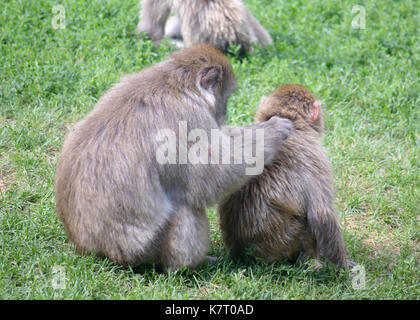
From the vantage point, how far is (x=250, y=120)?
290 inches

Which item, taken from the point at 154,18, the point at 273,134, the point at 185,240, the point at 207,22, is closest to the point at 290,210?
the point at 273,134

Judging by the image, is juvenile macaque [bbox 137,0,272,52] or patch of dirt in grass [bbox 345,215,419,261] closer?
patch of dirt in grass [bbox 345,215,419,261]

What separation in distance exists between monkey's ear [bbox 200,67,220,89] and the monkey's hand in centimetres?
52

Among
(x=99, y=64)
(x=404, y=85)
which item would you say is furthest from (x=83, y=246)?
(x=404, y=85)

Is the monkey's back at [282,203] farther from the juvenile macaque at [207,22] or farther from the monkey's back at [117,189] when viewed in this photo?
the juvenile macaque at [207,22]

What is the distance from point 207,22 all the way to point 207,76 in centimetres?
382

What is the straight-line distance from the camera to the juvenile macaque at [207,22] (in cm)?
865

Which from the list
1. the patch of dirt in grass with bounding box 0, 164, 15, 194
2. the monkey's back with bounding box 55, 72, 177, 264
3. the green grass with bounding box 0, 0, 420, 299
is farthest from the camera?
the patch of dirt in grass with bounding box 0, 164, 15, 194

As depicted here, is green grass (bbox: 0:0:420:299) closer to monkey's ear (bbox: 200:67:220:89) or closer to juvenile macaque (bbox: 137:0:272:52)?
juvenile macaque (bbox: 137:0:272:52)

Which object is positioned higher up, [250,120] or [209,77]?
[209,77]

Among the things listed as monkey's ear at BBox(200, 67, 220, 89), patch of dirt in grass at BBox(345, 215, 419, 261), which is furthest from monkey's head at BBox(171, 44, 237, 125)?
patch of dirt in grass at BBox(345, 215, 419, 261)

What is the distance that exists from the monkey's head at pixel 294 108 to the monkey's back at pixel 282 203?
234 millimetres

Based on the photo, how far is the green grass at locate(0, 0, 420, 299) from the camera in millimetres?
4852

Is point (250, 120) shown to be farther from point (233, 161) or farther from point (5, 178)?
point (5, 178)
